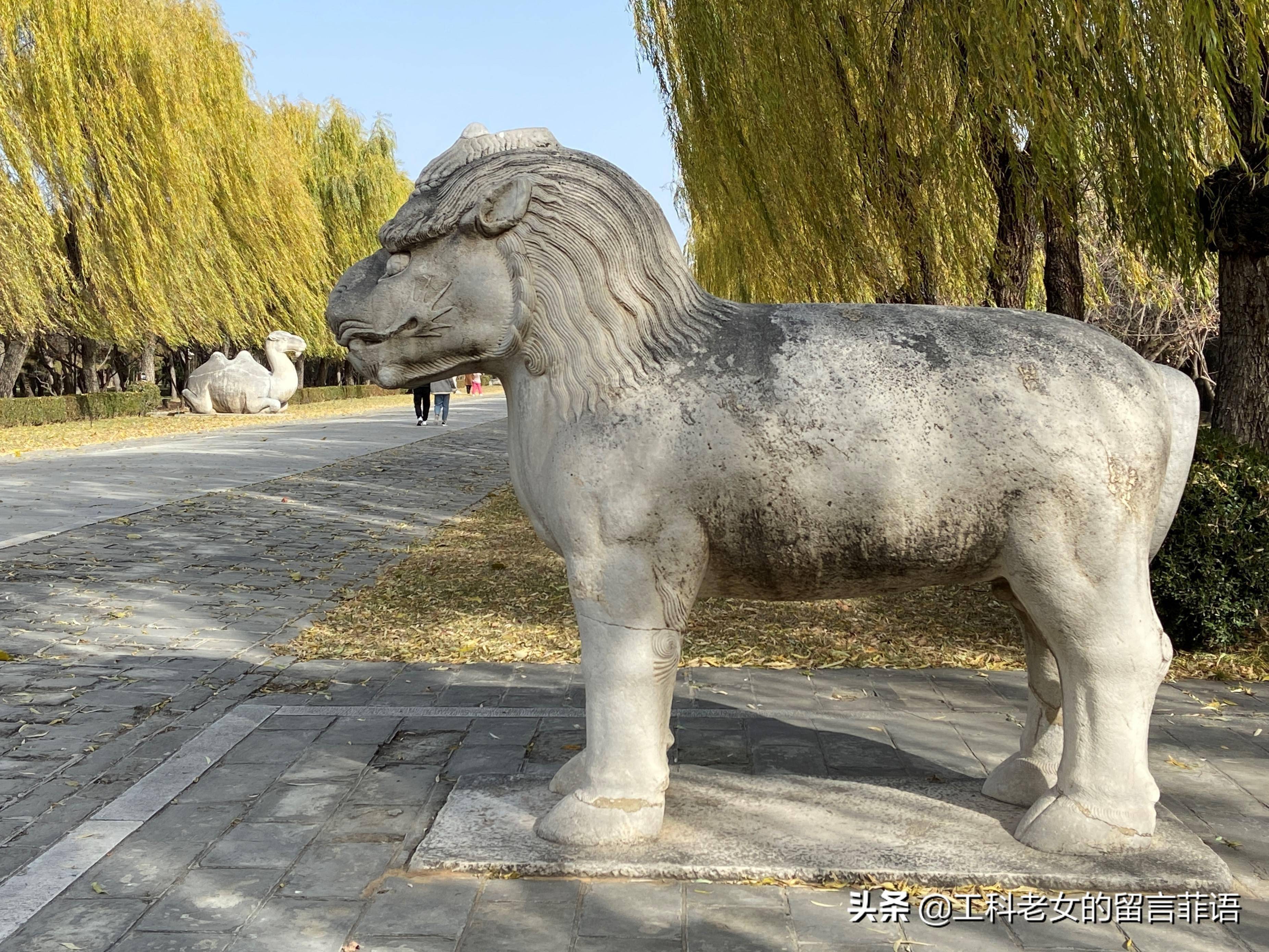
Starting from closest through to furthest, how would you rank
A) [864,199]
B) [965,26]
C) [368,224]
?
[965,26] → [864,199] → [368,224]

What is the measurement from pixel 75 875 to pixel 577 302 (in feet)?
7.52

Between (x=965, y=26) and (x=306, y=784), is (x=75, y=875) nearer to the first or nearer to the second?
(x=306, y=784)

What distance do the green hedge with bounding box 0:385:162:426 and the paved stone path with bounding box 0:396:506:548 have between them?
3929 mm

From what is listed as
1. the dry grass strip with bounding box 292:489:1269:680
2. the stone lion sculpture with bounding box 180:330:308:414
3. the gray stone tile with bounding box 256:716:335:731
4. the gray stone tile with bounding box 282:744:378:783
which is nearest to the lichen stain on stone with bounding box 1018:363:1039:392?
the dry grass strip with bounding box 292:489:1269:680

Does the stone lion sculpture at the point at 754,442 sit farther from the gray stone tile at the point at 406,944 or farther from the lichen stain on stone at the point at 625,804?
the gray stone tile at the point at 406,944

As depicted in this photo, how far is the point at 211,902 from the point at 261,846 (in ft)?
1.18

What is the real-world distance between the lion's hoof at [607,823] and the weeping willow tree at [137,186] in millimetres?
17269

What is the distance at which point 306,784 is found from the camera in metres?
3.82

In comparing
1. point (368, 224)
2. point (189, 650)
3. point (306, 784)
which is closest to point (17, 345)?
point (368, 224)

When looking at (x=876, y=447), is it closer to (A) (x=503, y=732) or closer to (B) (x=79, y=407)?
(A) (x=503, y=732)

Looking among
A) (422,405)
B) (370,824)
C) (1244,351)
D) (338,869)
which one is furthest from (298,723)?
(422,405)

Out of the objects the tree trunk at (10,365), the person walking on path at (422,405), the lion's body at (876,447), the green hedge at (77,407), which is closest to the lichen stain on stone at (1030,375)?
the lion's body at (876,447)

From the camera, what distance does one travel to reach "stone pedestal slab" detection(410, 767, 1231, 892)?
2967mm

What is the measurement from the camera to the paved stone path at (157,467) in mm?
10514
